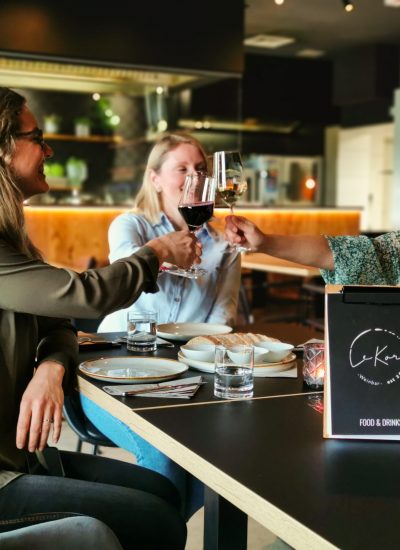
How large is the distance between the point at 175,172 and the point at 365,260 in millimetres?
925

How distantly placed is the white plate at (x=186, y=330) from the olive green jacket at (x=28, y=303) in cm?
47

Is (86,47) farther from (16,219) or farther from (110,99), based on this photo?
(16,219)

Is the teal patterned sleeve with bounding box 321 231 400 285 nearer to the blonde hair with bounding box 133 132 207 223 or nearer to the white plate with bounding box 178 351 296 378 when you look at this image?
the white plate with bounding box 178 351 296 378

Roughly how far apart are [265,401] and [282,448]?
0.30 meters

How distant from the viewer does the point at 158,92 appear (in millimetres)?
8633

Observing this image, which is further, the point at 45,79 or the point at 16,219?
the point at 45,79

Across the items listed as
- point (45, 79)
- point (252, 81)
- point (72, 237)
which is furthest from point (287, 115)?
point (72, 237)

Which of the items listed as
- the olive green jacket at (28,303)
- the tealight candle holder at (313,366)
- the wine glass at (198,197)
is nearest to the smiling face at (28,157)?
the olive green jacket at (28,303)

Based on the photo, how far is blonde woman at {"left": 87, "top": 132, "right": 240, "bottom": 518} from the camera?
266cm

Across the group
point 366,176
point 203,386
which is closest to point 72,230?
point 203,386

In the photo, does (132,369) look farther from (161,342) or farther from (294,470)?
(294,470)

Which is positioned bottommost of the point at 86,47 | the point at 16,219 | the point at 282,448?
the point at 282,448

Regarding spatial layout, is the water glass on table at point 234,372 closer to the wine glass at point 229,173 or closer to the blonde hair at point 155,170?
the wine glass at point 229,173

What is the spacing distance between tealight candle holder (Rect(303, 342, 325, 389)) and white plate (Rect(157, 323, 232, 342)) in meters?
0.55
